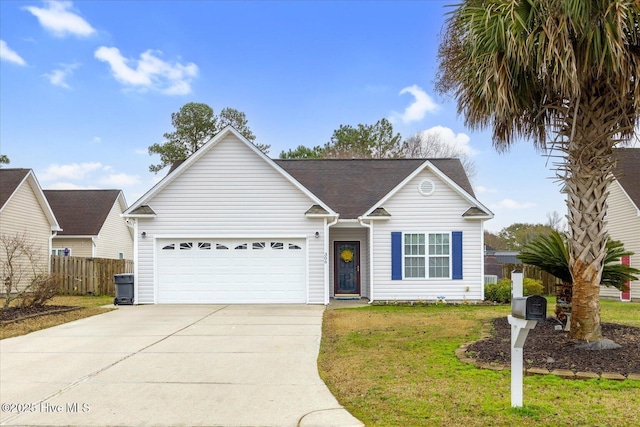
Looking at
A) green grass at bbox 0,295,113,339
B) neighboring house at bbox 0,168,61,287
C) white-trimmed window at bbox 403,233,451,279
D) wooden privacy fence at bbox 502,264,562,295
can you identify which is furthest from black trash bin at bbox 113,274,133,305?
wooden privacy fence at bbox 502,264,562,295

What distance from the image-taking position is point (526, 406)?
5.37m

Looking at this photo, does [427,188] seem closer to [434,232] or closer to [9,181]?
[434,232]

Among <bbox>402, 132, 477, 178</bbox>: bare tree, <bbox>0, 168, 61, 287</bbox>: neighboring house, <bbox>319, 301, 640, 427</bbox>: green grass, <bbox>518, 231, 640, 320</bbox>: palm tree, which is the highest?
<bbox>402, 132, 477, 178</bbox>: bare tree

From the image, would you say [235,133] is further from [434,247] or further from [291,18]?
[434,247]

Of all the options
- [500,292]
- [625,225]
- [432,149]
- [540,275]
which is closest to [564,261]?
[500,292]

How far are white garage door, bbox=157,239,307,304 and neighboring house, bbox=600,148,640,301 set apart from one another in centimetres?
1285

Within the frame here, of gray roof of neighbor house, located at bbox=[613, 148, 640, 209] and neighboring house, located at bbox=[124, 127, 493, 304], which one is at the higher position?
gray roof of neighbor house, located at bbox=[613, 148, 640, 209]

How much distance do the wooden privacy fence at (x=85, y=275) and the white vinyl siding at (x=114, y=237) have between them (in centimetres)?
463

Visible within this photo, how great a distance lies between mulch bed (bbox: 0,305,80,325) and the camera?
41.4 ft

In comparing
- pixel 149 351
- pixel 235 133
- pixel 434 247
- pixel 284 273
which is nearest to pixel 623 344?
pixel 149 351

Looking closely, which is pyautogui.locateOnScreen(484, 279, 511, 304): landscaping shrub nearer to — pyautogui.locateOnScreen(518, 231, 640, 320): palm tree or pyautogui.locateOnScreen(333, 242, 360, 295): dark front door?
pyautogui.locateOnScreen(333, 242, 360, 295): dark front door

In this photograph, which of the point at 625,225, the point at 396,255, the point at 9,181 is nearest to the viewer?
the point at 396,255

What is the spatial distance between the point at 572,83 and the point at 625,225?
16.2 metres

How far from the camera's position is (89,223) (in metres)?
27.6
